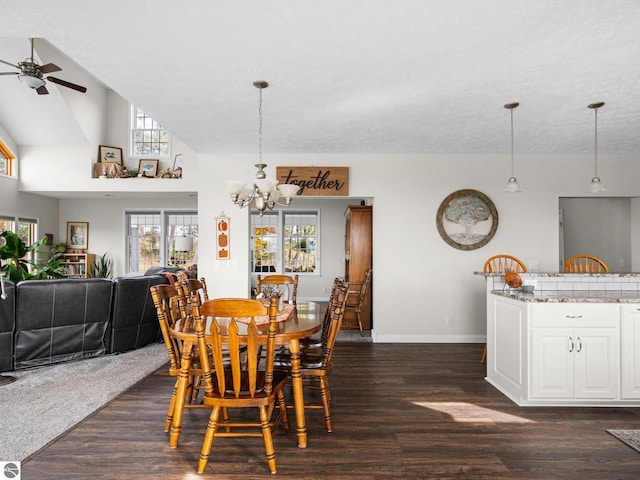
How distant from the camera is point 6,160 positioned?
7438mm

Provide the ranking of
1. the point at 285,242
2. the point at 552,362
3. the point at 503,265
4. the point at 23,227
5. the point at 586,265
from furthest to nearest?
1. the point at 285,242
2. the point at 23,227
3. the point at 503,265
4. the point at 586,265
5. the point at 552,362

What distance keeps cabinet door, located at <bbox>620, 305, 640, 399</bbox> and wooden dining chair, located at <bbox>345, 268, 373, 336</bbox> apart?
3300 mm

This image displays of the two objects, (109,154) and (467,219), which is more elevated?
(109,154)

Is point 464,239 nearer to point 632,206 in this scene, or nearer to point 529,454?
point 632,206

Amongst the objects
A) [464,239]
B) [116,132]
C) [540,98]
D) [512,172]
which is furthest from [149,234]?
[540,98]

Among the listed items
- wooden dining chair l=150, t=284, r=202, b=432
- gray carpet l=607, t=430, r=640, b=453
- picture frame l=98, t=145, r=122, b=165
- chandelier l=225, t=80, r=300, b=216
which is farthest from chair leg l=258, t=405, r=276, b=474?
picture frame l=98, t=145, r=122, b=165

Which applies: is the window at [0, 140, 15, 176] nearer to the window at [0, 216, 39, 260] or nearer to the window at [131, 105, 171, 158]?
the window at [0, 216, 39, 260]

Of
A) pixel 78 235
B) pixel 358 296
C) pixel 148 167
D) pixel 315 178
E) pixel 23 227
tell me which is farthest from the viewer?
pixel 78 235

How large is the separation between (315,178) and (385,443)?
3632mm

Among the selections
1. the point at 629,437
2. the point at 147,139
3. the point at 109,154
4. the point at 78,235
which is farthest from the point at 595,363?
the point at 78,235

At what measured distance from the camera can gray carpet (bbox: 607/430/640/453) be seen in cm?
256

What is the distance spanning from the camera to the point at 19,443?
8.26 feet

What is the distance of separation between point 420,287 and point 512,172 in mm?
1933

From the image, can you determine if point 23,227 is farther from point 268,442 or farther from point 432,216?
point 268,442
